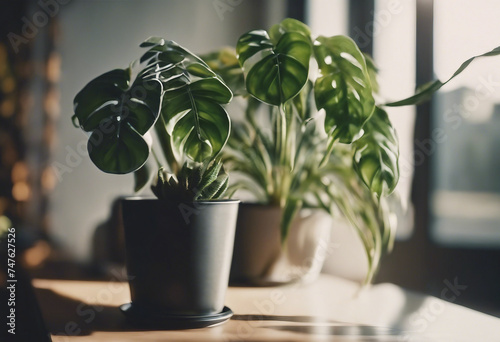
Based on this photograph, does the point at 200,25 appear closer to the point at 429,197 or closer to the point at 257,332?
the point at 429,197

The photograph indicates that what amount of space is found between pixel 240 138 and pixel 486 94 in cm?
68

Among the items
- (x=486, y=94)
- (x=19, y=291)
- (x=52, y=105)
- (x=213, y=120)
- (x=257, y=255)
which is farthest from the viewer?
(x=52, y=105)

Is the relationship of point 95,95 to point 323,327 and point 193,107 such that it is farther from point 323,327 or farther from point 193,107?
point 323,327

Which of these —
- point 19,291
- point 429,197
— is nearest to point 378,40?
point 429,197

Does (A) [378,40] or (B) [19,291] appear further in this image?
(A) [378,40]

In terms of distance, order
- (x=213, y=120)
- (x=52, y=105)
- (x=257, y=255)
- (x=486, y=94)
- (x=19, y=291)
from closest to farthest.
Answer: (x=213, y=120) → (x=257, y=255) → (x=486, y=94) → (x=19, y=291) → (x=52, y=105)

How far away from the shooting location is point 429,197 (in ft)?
4.46

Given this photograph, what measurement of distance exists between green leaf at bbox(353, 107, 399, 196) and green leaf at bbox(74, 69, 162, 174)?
0.38m

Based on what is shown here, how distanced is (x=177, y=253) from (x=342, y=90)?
0.38 meters

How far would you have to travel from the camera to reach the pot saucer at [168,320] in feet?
2.40

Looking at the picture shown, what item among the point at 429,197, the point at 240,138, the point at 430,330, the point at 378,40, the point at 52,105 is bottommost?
the point at 430,330

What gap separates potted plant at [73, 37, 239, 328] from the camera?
0.71 m

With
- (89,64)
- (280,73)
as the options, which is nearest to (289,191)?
(280,73)

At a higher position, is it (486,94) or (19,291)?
(486,94)
